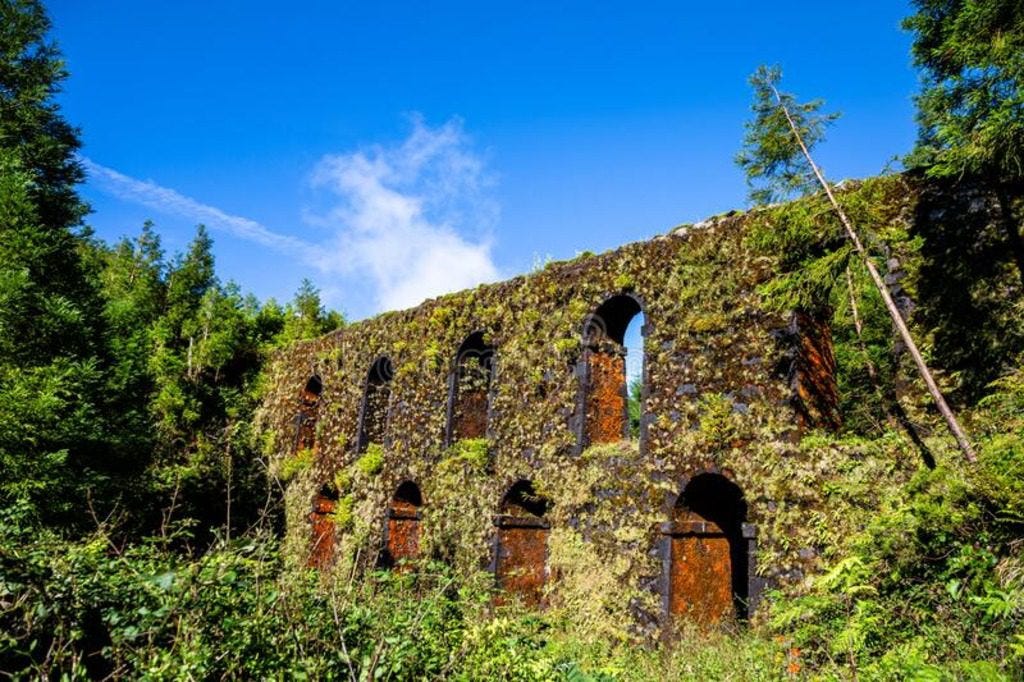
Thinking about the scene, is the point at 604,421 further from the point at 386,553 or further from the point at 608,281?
the point at 386,553

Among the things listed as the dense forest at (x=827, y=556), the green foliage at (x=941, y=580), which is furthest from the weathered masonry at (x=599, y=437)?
the green foliage at (x=941, y=580)

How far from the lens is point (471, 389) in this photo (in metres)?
12.2

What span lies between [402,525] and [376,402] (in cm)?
327

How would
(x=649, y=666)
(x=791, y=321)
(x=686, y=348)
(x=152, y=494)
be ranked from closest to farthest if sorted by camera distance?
1. (x=649, y=666)
2. (x=791, y=321)
3. (x=686, y=348)
4. (x=152, y=494)

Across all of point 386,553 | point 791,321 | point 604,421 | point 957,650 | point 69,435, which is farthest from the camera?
point 386,553

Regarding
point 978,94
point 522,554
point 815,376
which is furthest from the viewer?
point 522,554

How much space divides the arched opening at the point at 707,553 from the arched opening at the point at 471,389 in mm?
4855

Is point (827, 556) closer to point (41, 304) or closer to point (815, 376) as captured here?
point (815, 376)

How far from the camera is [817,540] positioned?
21.6 feet

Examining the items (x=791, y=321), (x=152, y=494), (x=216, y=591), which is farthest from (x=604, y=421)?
(x=152, y=494)

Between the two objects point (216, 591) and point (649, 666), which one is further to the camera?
point (649, 666)

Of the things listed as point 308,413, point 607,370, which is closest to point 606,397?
point 607,370

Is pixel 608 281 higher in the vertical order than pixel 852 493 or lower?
higher

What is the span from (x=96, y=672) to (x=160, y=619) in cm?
62
